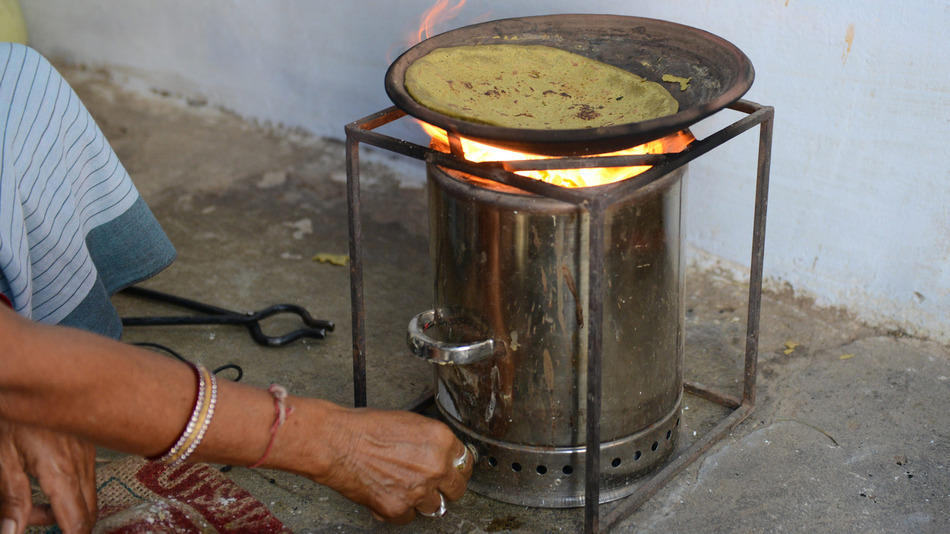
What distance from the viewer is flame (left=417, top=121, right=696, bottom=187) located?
5.82ft

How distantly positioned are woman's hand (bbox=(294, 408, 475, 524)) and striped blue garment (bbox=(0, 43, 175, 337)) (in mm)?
749

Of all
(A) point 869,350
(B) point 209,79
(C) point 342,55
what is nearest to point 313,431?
(A) point 869,350

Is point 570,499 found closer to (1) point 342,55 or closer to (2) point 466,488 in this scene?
(2) point 466,488

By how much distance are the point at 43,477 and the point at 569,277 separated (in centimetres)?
97

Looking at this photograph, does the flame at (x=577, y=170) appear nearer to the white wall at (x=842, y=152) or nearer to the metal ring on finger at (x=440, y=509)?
the metal ring on finger at (x=440, y=509)

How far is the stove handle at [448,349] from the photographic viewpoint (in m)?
1.80

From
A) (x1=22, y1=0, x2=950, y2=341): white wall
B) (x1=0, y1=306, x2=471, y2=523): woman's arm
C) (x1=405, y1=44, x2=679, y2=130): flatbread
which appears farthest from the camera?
(x1=22, y1=0, x2=950, y2=341): white wall

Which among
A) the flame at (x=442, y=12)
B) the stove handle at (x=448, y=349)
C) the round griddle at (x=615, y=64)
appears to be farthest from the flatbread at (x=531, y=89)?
the flame at (x=442, y=12)

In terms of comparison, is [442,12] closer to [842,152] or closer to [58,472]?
[842,152]

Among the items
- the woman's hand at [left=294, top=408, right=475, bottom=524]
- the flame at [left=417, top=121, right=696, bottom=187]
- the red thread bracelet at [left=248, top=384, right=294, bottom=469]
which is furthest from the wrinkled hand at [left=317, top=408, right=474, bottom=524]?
the flame at [left=417, top=121, right=696, bottom=187]

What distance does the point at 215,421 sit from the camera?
4.93 feet

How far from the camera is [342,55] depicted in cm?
368

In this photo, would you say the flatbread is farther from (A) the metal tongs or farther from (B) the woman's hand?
(A) the metal tongs

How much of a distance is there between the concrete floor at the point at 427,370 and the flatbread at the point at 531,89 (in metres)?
0.83
